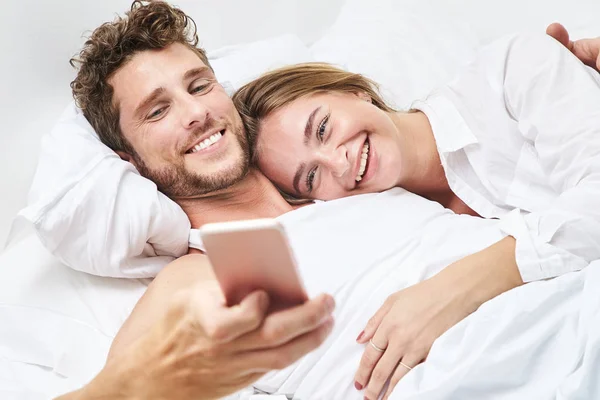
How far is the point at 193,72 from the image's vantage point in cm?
140

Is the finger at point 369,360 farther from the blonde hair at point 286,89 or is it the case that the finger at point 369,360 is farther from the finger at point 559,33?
the finger at point 559,33

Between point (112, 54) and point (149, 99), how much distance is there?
130 mm

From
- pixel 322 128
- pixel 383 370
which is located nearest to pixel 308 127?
pixel 322 128

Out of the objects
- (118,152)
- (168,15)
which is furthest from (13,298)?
(168,15)

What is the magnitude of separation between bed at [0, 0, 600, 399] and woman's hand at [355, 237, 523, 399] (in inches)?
1.9

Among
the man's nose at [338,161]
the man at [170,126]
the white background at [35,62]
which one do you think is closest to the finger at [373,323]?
the man at [170,126]

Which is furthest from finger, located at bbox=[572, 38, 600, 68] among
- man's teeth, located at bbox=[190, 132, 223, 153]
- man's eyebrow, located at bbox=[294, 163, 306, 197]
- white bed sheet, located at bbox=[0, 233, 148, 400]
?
white bed sheet, located at bbox=[0, 233, 148, 400]

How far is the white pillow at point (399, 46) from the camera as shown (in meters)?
1.75

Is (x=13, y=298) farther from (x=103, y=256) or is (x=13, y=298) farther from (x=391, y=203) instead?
(x=391, y=203)

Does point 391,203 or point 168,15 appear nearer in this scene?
point 391,203

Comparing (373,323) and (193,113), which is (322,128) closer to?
(193,113)

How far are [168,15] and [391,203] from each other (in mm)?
608

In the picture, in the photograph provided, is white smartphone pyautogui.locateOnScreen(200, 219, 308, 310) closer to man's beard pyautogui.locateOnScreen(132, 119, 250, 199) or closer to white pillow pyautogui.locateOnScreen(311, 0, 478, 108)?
man's beard pyautogui.locateOnScreen(132, 119, 250, 199)

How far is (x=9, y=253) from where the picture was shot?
1377 millimetres
